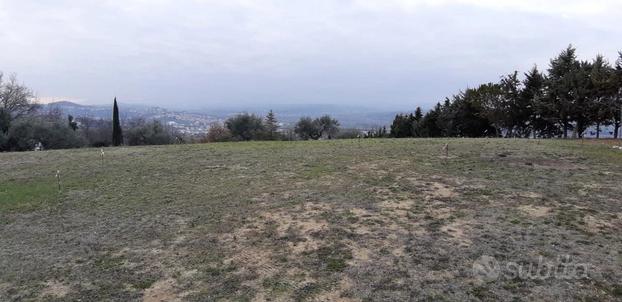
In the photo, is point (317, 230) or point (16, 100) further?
point (16, 100)

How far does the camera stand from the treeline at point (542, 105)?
22953mm

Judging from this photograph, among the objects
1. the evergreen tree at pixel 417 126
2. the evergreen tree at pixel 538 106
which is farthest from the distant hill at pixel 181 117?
the evergreen tree at pixel 538 106

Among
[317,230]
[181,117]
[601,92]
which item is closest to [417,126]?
[601,92]

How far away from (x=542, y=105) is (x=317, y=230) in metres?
22.3

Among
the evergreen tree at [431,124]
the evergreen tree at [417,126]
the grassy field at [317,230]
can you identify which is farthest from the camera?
the evergreen tree at [417,126]

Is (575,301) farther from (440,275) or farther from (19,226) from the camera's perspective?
(19,226)

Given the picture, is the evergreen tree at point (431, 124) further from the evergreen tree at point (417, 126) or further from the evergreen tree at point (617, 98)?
the evergreen tree at point (617, 98)

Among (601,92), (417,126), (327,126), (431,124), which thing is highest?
(601,92)

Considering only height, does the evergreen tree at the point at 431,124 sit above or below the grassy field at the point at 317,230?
above
